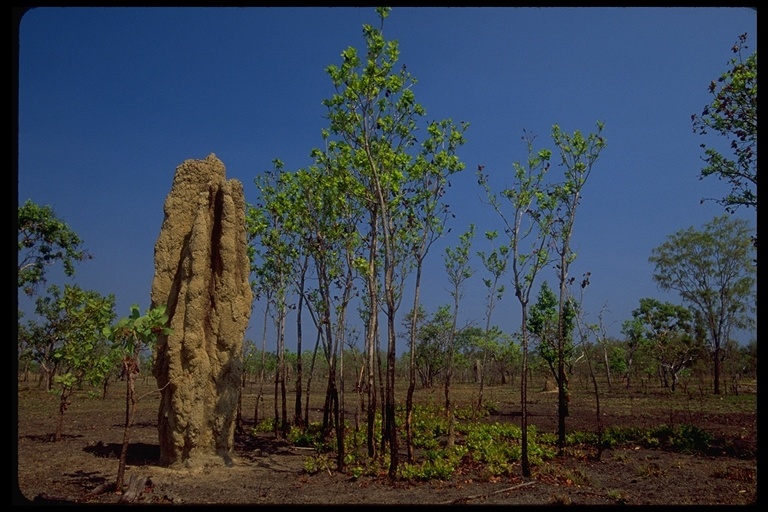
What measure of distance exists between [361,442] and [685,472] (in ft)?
29.3

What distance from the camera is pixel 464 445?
16.2 metres

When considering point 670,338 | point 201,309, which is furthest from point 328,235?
point 670,338

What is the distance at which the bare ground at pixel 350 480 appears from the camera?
10.1 m

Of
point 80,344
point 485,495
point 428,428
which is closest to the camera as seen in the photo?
point 485,495

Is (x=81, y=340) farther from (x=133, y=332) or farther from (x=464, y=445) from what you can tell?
(x=464, y=445)

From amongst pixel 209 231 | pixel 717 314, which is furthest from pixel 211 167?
pixel 717 314

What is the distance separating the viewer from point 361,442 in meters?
16.4

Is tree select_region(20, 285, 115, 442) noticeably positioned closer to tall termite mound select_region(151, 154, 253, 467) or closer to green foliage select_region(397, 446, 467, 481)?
tall termite mound select_region(151, 154, 253, 467)

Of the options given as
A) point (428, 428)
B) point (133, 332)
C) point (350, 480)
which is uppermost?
point (133, 332)

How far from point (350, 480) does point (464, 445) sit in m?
5.47

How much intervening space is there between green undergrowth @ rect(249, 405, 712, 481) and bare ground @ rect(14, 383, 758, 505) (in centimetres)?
36

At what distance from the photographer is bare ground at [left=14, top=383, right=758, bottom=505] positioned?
33.2 ft

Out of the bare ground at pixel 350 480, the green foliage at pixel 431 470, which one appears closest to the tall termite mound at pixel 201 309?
the bare ground at pixel 350 480

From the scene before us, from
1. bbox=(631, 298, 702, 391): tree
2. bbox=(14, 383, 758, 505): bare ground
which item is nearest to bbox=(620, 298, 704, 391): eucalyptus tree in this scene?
bbox=(631, 298, 702, 391): tree
